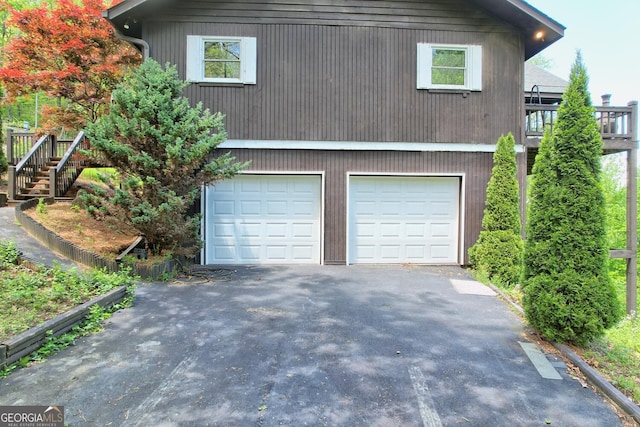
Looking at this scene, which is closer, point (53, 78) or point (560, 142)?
point (560, 142)

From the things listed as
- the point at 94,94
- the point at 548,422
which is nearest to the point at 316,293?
the point at 548,422

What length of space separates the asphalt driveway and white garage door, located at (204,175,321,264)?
2422 millimetres

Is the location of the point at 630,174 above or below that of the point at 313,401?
above

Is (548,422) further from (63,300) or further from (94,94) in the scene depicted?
(94,94)

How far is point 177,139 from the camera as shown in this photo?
19.3ft

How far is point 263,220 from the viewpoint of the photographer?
7.93 meters

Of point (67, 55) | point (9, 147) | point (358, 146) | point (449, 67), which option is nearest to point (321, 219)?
point (358, 146)

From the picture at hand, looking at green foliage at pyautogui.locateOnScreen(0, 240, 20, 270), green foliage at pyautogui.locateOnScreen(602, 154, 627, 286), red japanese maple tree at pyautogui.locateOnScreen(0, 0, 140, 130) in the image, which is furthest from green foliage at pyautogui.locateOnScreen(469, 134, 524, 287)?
green foliage at pyautogui.locateOnScreen(602, 154, 627, 286)

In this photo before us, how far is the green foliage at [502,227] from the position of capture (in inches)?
272

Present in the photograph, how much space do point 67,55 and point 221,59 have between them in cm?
598

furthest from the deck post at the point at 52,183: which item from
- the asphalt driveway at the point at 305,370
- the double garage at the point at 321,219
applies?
the asphalt driveway at the point at 305,370

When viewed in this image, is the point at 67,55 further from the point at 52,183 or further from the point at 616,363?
the point at 616,363

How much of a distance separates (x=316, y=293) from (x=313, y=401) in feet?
9.73

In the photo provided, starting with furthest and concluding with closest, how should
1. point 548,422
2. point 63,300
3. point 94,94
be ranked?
point 94,94 → point 63,300 → point 548,422
